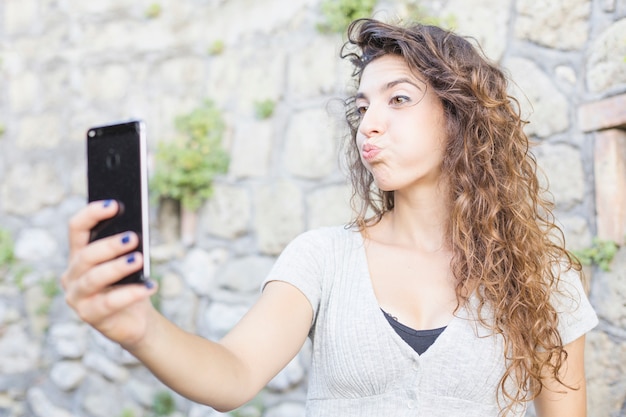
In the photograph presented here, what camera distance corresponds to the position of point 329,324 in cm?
161

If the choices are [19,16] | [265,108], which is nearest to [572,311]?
[265,108]

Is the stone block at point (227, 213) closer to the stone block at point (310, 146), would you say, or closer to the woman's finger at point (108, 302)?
the stone block at point (310, 146)

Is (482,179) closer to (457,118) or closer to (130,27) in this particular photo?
(457,118)

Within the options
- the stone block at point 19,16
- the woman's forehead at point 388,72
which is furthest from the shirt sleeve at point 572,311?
the stone block at point 19,16

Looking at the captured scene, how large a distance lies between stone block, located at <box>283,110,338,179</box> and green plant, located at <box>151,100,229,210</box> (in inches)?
14.9

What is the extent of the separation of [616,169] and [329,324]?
3.73 ft

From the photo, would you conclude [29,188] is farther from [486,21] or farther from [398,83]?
[398,83]

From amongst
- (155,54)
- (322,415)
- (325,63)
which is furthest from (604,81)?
(155,54)

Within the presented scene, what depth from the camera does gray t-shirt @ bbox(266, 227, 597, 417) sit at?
61.2 inches

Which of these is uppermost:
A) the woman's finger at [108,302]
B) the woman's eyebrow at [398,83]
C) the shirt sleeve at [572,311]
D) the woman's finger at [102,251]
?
the woman's eyebrow at [398,83]

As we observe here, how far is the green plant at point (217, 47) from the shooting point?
10.9ft

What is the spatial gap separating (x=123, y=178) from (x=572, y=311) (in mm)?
1144

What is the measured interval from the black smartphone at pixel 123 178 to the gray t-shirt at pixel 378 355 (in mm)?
617

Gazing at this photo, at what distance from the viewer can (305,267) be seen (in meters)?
1.63
